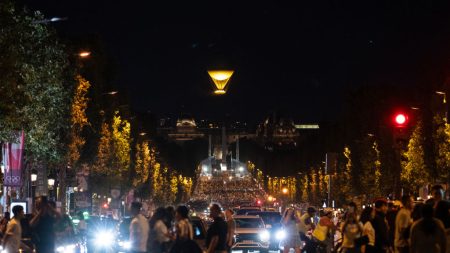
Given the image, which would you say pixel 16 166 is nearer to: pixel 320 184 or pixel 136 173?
pixel 136 173

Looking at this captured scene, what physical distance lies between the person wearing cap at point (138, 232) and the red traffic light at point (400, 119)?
17.9 feet

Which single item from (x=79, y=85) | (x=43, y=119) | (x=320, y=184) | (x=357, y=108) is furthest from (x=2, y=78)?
(x=320, y=184)

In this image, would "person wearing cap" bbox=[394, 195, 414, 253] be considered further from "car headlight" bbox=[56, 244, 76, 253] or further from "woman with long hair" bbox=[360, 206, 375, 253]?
"car headlight" bbox=[56, 244, 76, 253]

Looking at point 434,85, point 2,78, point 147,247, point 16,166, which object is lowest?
point 147,247

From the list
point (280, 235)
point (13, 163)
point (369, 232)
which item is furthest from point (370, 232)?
point (13, 163)

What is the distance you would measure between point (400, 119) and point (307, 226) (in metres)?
12.5

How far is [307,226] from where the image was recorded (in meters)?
33.1

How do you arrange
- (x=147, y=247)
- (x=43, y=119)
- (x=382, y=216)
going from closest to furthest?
(x=147, y=247)
(x=382, y=216)
(x=43, y=119)

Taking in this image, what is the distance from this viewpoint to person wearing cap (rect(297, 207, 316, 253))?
31625 millimetres

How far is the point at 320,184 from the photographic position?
141 m

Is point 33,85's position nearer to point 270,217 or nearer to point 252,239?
point 270,217

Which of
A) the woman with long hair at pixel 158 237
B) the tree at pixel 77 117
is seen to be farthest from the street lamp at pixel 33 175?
the woman with long hair at pixel 158 237

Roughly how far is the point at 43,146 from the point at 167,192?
10569 cm

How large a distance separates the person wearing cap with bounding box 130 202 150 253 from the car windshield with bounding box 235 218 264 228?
774 inches
